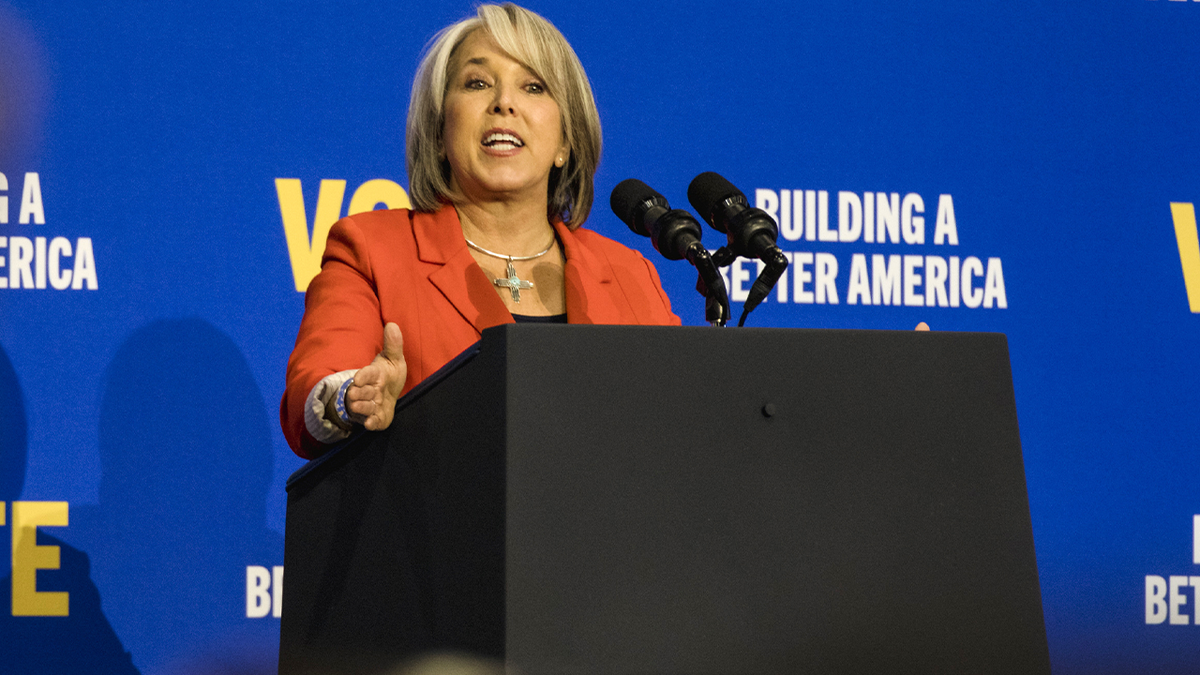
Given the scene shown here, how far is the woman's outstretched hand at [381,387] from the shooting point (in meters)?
0.98

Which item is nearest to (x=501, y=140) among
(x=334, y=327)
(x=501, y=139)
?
(x=501, y=139)

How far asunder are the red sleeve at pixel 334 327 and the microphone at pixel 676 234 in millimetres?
354

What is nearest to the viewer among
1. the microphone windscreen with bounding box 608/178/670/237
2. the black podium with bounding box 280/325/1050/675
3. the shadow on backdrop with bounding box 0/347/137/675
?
the black podium with bounding box 280/325/1050/675

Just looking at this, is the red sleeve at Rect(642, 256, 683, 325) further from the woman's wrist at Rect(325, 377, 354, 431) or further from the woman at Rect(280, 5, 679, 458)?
the woman's wrist at Rect(325, 377, 354, 431)

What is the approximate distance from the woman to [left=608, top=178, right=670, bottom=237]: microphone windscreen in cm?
24

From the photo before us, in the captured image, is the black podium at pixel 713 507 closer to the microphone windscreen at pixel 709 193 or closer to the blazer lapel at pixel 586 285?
the microphone windscreen at pixel 709 193

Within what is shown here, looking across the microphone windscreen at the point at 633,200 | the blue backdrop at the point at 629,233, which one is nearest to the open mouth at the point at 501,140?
the microphone windscreen at the point at 633,200

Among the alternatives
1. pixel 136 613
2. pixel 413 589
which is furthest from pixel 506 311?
pixel 136 613

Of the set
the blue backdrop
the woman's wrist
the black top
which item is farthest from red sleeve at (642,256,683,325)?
the blue backdrop

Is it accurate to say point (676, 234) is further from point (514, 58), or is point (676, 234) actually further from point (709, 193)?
point (514, 58)

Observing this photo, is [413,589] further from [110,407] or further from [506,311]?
[110,407]

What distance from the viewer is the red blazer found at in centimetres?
132

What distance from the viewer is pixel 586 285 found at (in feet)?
5.14

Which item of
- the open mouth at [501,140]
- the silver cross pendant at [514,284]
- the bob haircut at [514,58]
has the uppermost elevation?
the bob haircut at [514,58]
